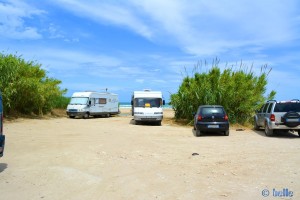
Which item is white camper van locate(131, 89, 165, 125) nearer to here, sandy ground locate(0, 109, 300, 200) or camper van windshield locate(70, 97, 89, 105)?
camper van windshield locate(70, 97, 89, 105)

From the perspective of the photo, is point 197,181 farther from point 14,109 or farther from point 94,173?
point 14,109

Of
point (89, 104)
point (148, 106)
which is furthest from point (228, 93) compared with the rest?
point (89, 104)

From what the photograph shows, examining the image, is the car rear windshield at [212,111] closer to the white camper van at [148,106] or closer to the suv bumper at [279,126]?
the suv bumper at [279,126]

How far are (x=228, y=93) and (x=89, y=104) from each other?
1546cm

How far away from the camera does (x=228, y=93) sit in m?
23.8

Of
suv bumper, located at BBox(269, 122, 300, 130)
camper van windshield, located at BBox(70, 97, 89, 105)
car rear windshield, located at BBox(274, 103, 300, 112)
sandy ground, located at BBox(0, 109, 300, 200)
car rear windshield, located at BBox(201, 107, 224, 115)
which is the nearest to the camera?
sandy ground, located at BBox(0, 109, 300, 200)

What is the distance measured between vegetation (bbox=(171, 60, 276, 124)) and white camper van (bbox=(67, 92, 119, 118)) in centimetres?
1123

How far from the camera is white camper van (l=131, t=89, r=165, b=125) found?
82.4 feet

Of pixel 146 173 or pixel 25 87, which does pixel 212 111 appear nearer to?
pixel 146 173

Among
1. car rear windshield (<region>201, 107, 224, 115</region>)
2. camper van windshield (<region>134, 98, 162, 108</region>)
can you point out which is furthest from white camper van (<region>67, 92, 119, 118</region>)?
car rear windshield (<region>201, 107, 224, 115</region>)

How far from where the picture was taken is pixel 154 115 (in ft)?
82.3

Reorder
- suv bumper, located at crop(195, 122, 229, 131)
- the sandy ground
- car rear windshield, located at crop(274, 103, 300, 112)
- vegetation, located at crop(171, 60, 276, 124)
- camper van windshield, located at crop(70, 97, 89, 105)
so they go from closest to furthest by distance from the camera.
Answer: the sandy ground
car rear windshield, located at crop(274, 103, 300, 112)
suv bumper, located at crop(195, 122, 229, 131)
vegetation, located at crop(171, 60, 276, 124)
camper van windshield, located at crop(70, 97, 89, 105)

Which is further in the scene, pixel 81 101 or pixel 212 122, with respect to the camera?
pixel 81 101

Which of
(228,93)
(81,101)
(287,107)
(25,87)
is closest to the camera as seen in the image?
(287,107)
